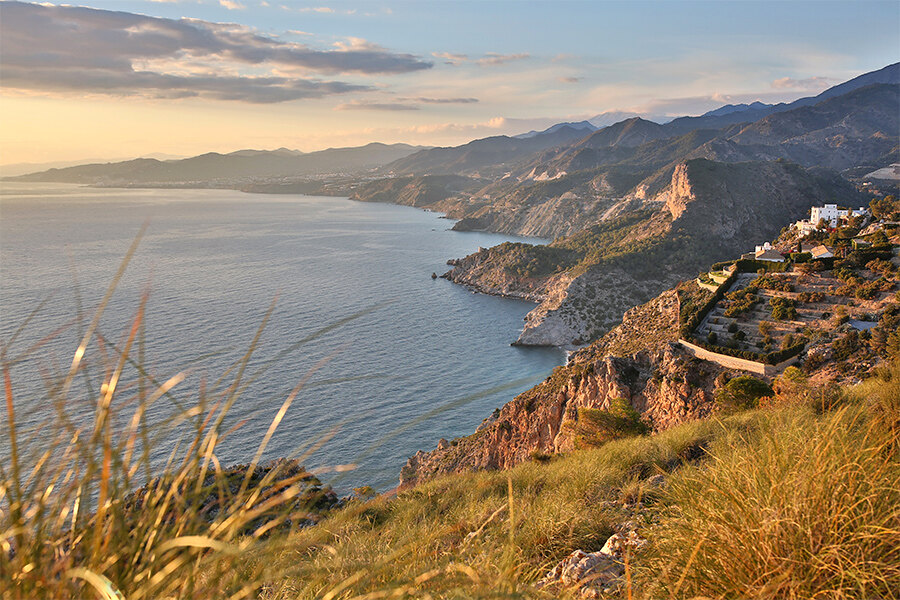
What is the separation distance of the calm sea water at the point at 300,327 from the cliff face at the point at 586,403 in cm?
440

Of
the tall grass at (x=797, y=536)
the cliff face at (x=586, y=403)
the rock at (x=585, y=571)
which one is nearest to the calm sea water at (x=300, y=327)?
the tall grass at (x=797, y=536)

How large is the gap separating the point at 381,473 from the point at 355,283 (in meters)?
47.4

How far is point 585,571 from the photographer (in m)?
3.54

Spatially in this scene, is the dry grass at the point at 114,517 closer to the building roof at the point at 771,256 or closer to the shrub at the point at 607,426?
the shrub at the point at 607,426

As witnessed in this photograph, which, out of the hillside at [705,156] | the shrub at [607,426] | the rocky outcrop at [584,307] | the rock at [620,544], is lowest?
the rocky outcrop at [584,307]

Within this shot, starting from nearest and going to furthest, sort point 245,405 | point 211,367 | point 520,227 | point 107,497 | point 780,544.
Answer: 1. point 107,497
2. point 780,544
3. point 245,405
4. point 211,367
5. point 520,227

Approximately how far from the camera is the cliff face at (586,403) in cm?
2141

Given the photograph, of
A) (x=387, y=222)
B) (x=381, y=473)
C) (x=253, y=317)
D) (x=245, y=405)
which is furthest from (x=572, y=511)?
(x=387, y=222)

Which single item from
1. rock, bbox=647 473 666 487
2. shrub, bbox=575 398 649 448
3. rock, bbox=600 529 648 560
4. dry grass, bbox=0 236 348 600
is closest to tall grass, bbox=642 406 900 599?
rock, bbox=600 529 648 560

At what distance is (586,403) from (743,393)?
693cm

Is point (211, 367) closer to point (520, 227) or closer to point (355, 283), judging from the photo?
point (355, 283)

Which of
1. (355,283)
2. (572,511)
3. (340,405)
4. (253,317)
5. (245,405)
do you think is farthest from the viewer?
(355,283)

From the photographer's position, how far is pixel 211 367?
42.3 m

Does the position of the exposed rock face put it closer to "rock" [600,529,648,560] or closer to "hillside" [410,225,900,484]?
"hillside" [410,225,900,484]
